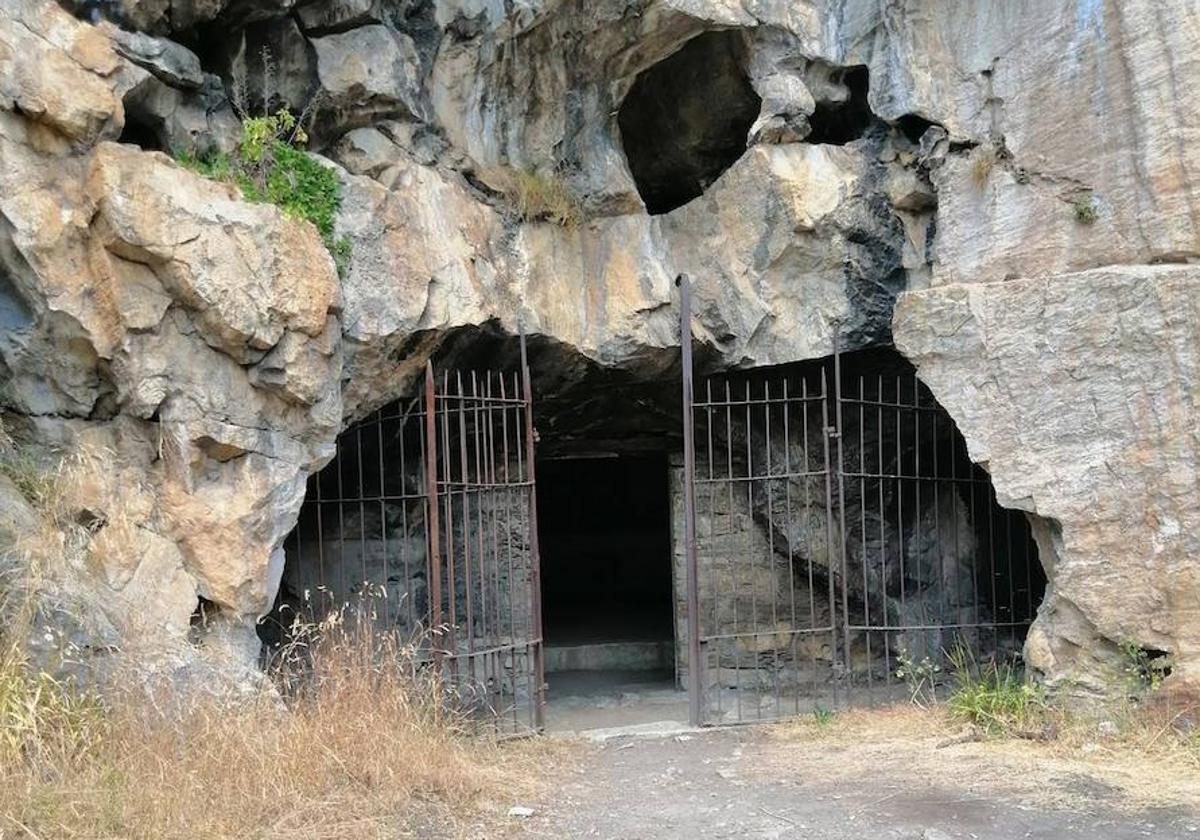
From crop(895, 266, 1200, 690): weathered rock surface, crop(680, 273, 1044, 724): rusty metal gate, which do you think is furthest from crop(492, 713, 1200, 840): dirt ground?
crop(680, 273, 1044, 724): rusty metal gate

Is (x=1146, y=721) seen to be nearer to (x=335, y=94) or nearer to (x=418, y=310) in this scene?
(x=418, y=310)

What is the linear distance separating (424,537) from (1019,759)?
4496 millimetres

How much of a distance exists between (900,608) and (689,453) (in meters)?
2.39

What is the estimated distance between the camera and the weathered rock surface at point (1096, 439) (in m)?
6.10

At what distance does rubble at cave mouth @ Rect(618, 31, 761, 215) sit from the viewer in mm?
8242

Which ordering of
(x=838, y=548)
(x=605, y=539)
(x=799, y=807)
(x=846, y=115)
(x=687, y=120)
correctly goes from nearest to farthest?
(x=799, y=807), (x=846, y=115), (x=838, y=548), (x=687, y=120), (x=605, y=539)

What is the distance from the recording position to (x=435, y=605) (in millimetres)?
6645

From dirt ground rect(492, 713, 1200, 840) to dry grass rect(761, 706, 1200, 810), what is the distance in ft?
0.04

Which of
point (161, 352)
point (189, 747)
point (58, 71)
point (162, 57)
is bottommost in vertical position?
point (189, 747)

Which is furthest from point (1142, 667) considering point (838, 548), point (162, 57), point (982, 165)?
point (162, 57)

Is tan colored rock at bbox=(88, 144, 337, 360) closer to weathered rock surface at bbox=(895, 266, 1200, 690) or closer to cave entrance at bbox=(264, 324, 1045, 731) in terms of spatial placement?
cave entrance at bbox=(264, 324, 1045, 731)

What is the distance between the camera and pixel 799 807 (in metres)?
5.22

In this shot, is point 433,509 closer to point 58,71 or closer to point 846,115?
point 58,71

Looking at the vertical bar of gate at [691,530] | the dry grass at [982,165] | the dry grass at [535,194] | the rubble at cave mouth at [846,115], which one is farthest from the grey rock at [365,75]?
the dry grass at [982,165]
